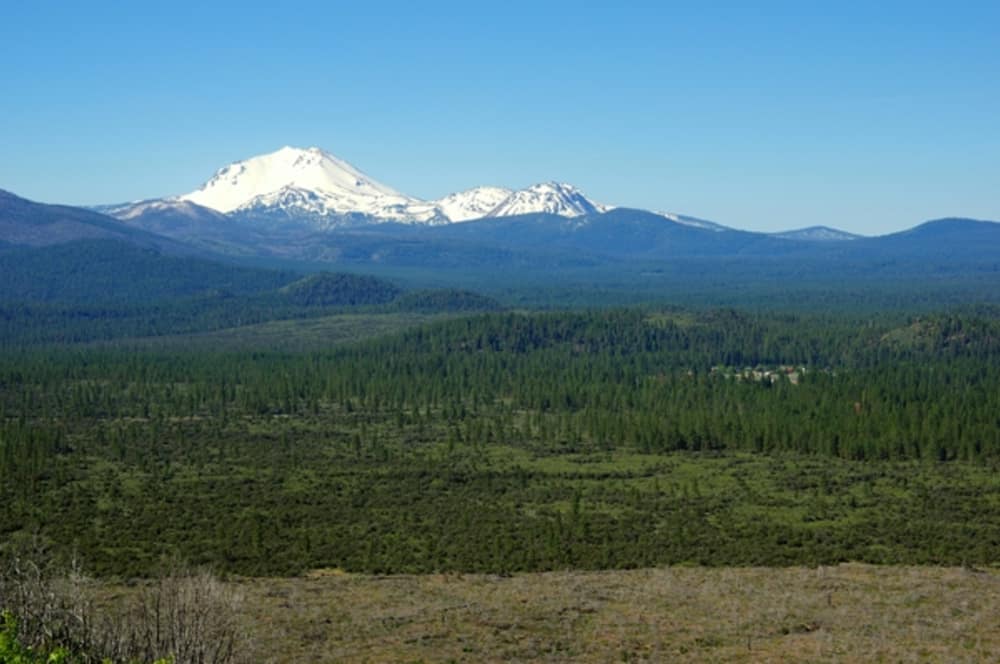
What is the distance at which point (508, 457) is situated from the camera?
98938mm

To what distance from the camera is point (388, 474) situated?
89.8 meters

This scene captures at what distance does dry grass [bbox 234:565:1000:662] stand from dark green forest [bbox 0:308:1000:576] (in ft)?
16.3

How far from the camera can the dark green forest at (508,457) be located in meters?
67.9

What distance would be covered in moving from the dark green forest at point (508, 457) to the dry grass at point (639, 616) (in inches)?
196

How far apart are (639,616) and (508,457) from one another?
4777 centimetres

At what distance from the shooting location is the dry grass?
46.1m

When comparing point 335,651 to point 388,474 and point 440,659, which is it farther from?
Result: point 388,474

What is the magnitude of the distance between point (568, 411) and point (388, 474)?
38.9 m

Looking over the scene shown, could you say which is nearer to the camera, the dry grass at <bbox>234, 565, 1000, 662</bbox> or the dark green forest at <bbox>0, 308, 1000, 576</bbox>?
the dry grass at <bbox>234, 565, 1000, 662</bbox>

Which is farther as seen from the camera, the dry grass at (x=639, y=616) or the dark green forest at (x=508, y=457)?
the dark green forest at (x=508, y=457)

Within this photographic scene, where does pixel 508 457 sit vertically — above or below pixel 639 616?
below

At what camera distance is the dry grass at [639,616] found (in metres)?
46.1

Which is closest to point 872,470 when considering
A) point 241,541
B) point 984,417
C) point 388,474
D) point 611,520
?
point 984,417

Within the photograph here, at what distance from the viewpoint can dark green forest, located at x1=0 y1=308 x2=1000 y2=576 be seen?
67.9 m
